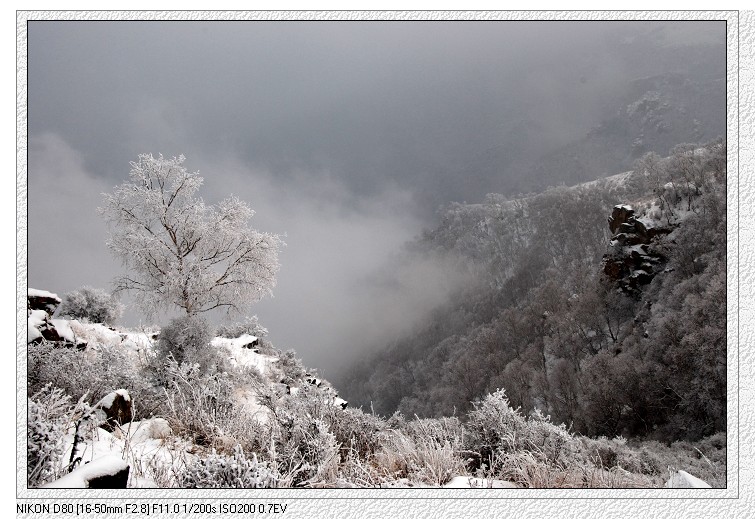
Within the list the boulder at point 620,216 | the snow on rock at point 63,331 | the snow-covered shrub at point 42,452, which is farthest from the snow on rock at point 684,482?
the boulder at point 620,216

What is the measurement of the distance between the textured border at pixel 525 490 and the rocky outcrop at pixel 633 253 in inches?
1599

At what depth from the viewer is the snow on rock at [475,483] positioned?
7.16 feet

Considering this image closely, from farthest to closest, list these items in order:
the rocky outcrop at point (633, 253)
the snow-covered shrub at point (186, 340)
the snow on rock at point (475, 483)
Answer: the rocky outcrop at point (633, 253), the snow-covered shrub at point (186, 340), the snow on rock at point (475, 483)

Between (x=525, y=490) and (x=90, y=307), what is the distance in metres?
18.4

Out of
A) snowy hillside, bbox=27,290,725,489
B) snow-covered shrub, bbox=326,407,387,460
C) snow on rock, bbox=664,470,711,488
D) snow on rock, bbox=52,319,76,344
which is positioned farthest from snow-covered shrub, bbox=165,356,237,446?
snow on rock, bbox=52,319,76,344

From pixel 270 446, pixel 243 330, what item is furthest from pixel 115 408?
pixel 243 330

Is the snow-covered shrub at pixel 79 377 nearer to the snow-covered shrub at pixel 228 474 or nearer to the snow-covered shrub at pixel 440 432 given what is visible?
the snow-covered shrub at pixel 228 474

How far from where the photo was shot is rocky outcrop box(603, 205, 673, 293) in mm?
36500

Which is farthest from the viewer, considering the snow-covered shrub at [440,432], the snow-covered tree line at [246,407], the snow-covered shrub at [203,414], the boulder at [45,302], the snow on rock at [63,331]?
the snow on rock at [63,331]

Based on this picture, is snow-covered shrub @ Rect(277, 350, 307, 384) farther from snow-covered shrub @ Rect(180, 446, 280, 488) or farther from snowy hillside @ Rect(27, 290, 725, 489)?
snow-covered shrub @ Rect(180, 446, 280, 488)

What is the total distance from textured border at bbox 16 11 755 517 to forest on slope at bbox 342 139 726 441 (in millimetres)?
433

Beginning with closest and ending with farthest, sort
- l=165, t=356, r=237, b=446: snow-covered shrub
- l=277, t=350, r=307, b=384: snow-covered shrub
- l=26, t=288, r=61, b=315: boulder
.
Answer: l=165, t=356, r=237, b=446: snow-covered shrub, l=26, t=288, r=61, b=315: boulder, l=277, t=350, r=307, b=384: snow-covered shrub
